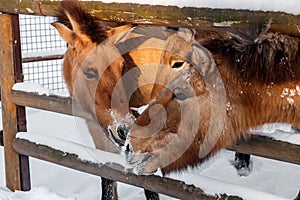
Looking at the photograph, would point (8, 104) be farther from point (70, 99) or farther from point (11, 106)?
point (70, 99)

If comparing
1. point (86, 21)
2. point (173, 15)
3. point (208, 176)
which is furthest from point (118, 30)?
point (208, 176)

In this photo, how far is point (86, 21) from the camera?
3279 millimetres

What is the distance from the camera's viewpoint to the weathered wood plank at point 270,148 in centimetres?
287

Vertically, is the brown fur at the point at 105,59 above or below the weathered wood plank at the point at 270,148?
above

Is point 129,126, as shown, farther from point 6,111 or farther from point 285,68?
point 6,111

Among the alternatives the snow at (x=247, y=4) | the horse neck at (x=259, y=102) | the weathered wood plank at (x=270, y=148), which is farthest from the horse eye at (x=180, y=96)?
the weathered wood plank at (x=270, y=148)

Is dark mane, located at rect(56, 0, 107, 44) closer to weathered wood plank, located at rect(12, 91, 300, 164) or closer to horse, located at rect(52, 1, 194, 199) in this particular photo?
horse, located at rect(52, 1, 194, 199)

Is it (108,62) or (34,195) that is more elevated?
(108,62)

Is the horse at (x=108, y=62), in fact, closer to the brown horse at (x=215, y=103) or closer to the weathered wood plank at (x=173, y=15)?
the weathered wood plank at (x=173, y=15)

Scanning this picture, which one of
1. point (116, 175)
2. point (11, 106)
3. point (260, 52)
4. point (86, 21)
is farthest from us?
point (11, 106)

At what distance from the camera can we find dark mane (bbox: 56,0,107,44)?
3.27 m

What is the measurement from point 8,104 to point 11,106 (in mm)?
28

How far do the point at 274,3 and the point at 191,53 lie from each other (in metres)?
0.53

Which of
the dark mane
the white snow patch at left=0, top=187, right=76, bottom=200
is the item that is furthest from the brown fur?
the white snow patch at left=0, top=187, right=76, bottom=200
